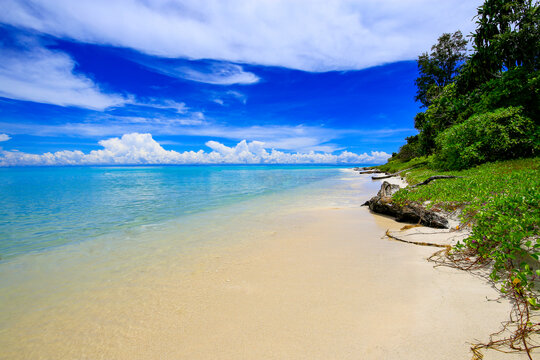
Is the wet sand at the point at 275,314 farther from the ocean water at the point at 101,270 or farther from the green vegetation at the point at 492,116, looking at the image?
the green vegetation at the point at 492,116

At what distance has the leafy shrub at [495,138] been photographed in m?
16.4

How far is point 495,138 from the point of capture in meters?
17.0

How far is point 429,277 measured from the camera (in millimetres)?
4469

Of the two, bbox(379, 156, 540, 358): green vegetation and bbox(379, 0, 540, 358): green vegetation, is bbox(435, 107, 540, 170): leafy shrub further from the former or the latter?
bbox(379, 156, 540, 358): green vegetation

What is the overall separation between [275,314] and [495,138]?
2158cm

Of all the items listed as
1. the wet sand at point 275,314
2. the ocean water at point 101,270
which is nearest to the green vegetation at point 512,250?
the wet sand at point 275,314

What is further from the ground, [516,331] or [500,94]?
Answer: [500,94]

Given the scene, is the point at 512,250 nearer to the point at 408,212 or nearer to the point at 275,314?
the point at 275,314

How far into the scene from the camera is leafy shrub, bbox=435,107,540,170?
16.4 meters

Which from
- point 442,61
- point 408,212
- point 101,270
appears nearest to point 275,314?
point 101,270

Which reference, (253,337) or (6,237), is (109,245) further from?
(253,337)

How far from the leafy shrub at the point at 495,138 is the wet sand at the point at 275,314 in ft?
56.4

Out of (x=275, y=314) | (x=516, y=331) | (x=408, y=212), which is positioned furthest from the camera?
(x=408, y=212)

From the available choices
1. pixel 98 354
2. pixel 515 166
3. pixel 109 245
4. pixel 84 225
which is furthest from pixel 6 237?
pixel 515 166
